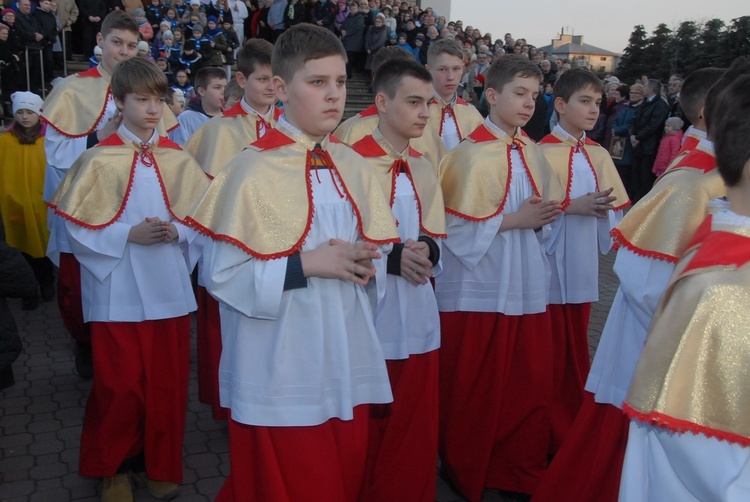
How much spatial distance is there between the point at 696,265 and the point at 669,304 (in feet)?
0.40

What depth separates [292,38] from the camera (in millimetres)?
2955

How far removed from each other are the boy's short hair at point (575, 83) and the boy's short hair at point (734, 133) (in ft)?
8.92

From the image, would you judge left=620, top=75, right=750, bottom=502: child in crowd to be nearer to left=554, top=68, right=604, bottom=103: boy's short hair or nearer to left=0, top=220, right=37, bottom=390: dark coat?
left=554, top=68, right=604, bottom=103: boy's short hair

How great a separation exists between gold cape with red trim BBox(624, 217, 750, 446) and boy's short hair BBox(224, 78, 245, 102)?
5067mm

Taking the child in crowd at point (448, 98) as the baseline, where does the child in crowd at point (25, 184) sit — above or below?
below

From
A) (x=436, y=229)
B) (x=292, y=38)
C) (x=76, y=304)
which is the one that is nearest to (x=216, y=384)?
(x=76, y=304)

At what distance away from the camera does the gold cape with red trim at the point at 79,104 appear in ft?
18.6

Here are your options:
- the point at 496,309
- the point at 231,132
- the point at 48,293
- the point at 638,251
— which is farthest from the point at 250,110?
the point at 48,293

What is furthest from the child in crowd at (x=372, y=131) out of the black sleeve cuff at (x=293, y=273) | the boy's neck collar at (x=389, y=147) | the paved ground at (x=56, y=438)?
the black sleeve cuff at (x=293, y=273)

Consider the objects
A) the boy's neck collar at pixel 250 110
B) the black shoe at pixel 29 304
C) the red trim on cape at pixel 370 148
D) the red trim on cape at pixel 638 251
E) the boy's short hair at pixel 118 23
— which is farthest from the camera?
the black shoe at pixel 29 304

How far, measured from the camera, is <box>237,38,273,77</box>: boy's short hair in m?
5.06

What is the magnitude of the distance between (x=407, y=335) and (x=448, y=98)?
311 centimetres

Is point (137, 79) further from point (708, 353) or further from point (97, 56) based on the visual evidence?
point (97, 56)

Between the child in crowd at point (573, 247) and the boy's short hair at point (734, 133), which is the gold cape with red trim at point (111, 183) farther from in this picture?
the boy's short hair at point (734, 133)
